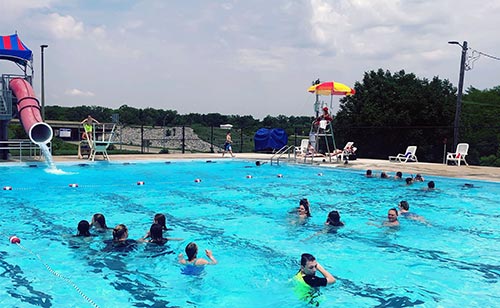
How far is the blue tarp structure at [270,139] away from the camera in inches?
1102

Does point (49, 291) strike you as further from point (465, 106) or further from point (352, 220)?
point (465, 106)

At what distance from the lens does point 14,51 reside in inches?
718

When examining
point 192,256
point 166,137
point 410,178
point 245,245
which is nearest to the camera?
point 192,256

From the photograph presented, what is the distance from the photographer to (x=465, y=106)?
132 ft

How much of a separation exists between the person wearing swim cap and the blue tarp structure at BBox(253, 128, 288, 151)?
22670 mm

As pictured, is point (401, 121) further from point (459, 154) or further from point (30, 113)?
point (30, 113)

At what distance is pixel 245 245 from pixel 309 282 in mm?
2369

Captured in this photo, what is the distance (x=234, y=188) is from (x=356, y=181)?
4.74 meters

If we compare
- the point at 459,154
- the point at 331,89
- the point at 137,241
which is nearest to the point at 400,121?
the point at 459,154

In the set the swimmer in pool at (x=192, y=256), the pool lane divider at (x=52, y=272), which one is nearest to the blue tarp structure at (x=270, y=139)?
the pool lane divider at (x=52, y=272)

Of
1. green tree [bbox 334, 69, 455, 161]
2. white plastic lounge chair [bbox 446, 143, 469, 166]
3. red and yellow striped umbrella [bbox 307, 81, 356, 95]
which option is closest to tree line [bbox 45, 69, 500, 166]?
green tree [bbox 334, 69, 455, 161]

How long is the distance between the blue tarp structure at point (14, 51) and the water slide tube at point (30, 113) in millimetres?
1135

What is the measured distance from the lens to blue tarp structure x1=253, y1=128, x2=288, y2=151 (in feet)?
91.9

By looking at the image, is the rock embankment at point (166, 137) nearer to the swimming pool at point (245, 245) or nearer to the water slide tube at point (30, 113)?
the water slide tube at point (30, 113)
